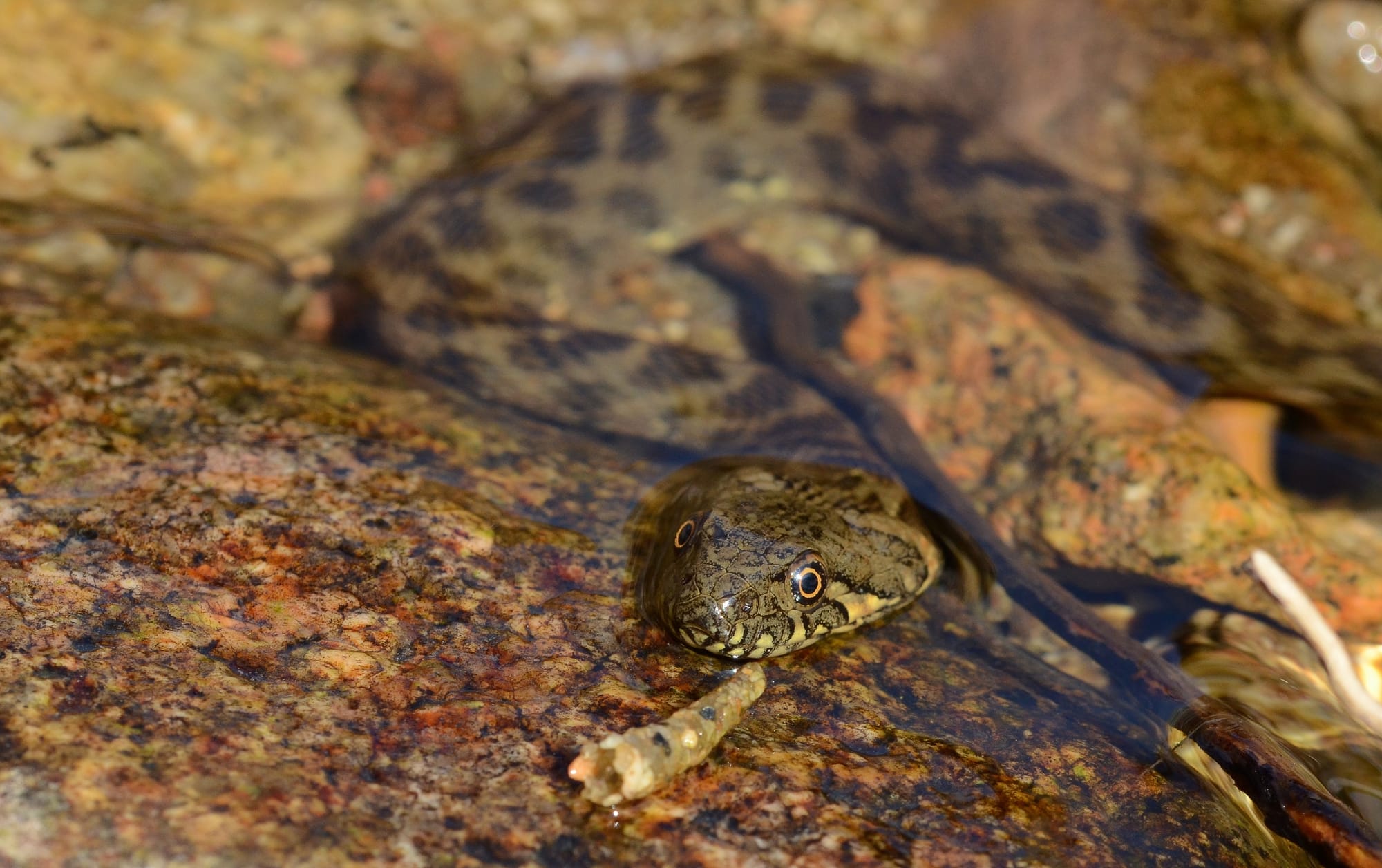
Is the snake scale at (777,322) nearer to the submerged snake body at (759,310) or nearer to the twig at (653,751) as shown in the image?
the submerged snake body at (759,310)

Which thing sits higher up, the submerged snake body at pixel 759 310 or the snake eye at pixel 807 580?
the submerged snake body at pixel 759 310

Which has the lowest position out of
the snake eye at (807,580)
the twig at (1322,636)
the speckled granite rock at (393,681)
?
the speckled granite rock at (393,681)

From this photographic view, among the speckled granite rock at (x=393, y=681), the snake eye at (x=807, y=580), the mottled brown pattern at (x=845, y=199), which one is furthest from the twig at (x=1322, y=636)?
the mottled brown pattern at (x=845, y=199)

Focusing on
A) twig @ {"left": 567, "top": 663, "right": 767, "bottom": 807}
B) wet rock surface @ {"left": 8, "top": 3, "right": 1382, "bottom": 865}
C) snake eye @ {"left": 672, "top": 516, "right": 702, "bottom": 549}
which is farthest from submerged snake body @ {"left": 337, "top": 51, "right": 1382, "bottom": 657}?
twig @ {"left": 567, "top": 663, "right": 767, "bottom": 807}

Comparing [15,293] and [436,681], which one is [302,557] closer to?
[436,681]

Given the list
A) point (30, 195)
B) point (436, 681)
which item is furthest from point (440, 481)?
point (30, 195)

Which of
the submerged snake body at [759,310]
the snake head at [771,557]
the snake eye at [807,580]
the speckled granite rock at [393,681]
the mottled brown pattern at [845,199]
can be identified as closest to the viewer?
the speckled granite rock at [393,681]

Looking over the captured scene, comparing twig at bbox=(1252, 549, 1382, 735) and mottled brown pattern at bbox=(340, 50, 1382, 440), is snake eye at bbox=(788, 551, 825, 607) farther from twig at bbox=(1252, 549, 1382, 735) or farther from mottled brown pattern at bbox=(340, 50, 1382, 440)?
mottled brown pattern at bbox=(340, 50, 1382, 440)
